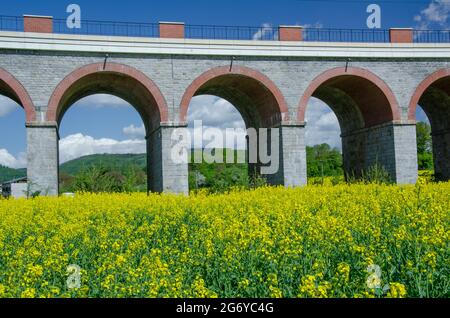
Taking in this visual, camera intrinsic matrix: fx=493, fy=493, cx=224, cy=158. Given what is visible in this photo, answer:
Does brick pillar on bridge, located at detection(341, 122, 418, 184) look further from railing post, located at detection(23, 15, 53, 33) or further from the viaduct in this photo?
railing post, located at detection(23, 15, 53, 33)

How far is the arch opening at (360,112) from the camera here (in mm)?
20953

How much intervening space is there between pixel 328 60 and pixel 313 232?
15.7 meters

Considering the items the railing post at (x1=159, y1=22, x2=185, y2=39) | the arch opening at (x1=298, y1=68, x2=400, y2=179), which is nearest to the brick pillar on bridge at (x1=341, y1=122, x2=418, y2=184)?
the arch opening at (x1=298, y1=68, x2=400, y2=179)

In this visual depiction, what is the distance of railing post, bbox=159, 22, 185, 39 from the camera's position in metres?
19.6

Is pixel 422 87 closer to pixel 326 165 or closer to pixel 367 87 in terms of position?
pixel 367 87

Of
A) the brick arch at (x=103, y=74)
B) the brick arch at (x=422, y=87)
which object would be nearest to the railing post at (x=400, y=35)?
the brick arch at (x=422, y=87)

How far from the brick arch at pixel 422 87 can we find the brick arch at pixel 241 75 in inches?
219

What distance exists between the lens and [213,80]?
21.1 metres

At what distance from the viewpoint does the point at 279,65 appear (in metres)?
20.3

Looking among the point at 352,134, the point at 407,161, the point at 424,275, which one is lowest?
the point at 424,275

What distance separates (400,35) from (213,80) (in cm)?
862

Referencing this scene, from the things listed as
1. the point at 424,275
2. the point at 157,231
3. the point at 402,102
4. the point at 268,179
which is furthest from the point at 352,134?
the point at 424,275

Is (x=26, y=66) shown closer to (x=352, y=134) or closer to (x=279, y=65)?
(x=279, y=65)

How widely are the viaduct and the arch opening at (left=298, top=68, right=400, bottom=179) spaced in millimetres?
63
